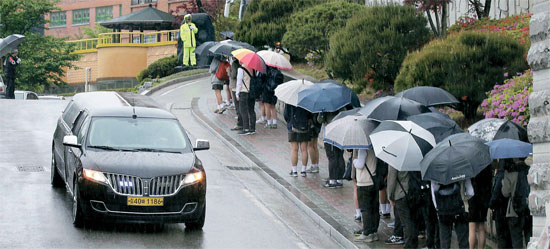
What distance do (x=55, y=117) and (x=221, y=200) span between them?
10.4 meters

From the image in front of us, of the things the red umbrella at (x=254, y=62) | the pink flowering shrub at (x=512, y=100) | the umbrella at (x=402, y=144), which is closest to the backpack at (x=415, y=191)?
the umbrella at (x=402, y=144)

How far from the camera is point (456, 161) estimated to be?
11922 mm

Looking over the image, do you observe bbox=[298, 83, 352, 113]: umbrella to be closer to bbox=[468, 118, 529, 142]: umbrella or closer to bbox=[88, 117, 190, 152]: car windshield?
bbox=[88, 117, 190, 152]: car windshield

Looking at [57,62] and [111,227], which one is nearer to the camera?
[111,227]

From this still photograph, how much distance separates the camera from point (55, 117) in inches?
1001

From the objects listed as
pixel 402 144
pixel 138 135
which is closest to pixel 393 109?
pixel 402 144

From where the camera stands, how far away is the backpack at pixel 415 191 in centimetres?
1309

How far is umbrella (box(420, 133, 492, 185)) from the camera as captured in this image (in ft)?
39.0

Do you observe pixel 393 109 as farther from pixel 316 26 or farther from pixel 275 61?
pixel 316 26

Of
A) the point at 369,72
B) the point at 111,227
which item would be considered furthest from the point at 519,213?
the point at 369,72

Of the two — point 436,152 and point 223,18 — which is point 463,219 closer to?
point 436,152

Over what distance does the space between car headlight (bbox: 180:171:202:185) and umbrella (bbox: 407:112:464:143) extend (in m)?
3.30

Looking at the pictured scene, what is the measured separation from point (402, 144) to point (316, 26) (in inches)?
668

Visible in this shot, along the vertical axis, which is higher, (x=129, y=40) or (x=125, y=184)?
(x=129, y=40)
